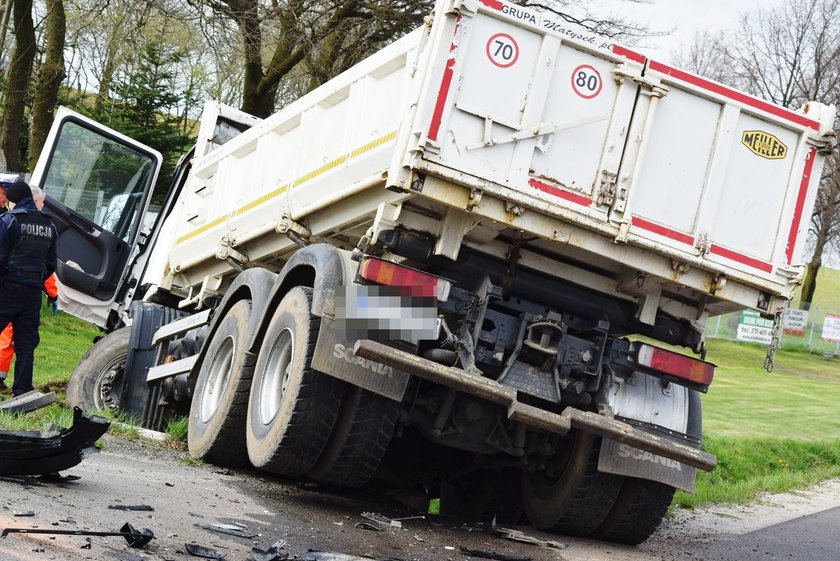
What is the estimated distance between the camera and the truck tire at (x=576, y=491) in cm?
694

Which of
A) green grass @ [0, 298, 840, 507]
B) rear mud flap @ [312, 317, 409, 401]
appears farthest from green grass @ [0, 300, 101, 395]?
rear mud flap @ [312, 317, 409, 401]

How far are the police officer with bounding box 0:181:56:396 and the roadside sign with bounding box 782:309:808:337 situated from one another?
101ft

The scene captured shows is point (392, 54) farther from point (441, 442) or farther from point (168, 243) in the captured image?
point (168, 243)

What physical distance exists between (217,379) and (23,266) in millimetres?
2285

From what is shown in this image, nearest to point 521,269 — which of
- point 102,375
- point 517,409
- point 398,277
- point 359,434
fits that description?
point 398,277

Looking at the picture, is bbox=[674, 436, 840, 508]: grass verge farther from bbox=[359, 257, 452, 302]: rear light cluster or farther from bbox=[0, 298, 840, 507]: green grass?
bbox=[359, 257, 452, 302]: rear light cluster

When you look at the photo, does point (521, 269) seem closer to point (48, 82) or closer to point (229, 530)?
point (229, 530)

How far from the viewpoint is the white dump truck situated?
6.15 meters

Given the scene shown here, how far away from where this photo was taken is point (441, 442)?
267 inches

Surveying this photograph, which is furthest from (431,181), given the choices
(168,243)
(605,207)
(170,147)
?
(170,147)

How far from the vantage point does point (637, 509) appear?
7172mm

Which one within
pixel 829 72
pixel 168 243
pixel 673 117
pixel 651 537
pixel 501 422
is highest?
pixel 829 72

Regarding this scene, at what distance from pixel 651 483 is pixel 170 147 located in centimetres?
1883

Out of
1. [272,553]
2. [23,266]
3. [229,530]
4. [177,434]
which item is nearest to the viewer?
[272,553]
